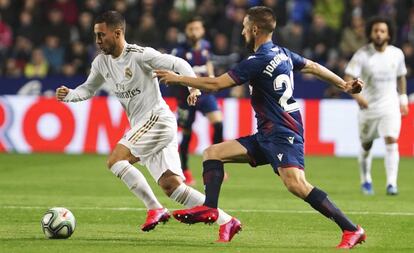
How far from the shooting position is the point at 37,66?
23.4 m

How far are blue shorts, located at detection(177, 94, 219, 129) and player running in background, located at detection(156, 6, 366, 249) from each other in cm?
648

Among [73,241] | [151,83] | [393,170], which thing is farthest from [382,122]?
[73,241]

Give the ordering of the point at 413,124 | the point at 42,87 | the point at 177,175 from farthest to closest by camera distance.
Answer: the point at 42,87, the point at 413,124, the point at 177,175

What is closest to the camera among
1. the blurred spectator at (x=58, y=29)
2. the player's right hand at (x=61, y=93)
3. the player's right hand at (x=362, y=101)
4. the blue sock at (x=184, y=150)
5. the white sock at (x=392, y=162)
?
the player's right hand at (x=61, y=93)

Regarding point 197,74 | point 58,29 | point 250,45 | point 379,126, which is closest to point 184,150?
point 197,74

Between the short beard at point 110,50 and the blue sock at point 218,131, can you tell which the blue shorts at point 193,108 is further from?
the short beard at point 110,50

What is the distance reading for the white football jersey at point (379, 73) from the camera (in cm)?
1406

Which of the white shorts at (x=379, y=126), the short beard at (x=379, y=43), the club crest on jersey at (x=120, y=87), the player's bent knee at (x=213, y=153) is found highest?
the club crest on jersey at (x=120, y=87)

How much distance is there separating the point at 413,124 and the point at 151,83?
10542mm

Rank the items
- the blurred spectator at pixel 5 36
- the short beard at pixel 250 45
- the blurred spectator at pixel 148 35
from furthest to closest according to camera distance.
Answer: the blurred spectator at pixel 5 36 < the blurred spectator at pixel 148 35 < the short beard at pixel 250 45

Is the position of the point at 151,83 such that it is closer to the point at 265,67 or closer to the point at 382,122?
the point at 265,67

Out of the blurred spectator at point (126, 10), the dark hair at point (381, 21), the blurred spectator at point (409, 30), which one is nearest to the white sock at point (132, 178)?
the dark hair at point (381, 21)

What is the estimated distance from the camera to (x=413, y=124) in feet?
64.1

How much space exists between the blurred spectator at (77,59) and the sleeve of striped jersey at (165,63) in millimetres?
13690
